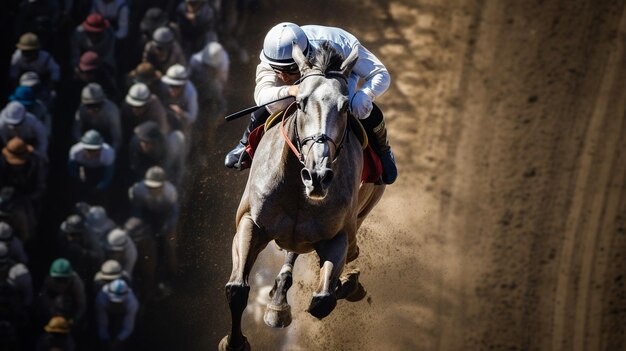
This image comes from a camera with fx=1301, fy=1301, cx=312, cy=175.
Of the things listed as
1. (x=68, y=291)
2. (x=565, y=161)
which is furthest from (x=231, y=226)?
(x=565, y=161)

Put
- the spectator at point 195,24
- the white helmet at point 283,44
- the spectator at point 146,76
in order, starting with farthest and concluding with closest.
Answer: the spectator at point 195,24, the spectator at point 146,76, the white helmet at point 283,44

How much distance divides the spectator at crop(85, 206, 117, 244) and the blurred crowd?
1 centimetres

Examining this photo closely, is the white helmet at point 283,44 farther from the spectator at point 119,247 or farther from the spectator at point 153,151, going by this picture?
the spectator at point 119,247

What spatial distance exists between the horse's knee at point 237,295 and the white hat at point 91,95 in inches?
155

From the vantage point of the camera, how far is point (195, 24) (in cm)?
1471

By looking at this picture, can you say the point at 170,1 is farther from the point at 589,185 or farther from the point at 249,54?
the point at 589,185

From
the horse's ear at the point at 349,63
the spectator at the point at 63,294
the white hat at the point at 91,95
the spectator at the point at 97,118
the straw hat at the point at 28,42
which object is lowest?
the spectator at the point at 63,294

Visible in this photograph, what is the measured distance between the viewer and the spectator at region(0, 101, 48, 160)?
13484mm

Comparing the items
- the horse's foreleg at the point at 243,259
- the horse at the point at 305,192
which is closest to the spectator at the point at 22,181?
the horse at the point at 305,192

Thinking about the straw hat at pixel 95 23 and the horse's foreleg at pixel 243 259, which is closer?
the horse's foreleg at pixel 243 259

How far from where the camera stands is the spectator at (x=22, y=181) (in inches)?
534

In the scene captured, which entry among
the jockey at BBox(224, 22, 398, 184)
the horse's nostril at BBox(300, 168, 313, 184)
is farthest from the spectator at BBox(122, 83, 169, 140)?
the horse's nostril at BBox(300, 168, 313, 184)

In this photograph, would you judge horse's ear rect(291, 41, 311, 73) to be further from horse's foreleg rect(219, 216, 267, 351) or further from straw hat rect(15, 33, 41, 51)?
straw hat rect(15, 33, 41, 51)

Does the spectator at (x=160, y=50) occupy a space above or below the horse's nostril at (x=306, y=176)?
below
